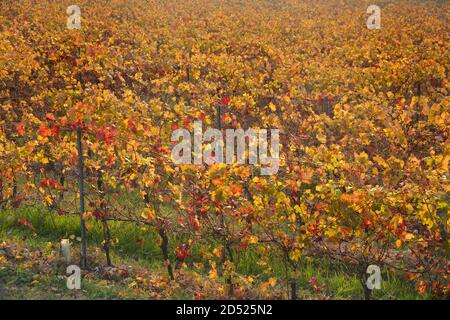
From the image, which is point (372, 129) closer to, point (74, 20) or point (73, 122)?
point (73, 122)

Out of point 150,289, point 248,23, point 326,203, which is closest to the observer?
point 326,203

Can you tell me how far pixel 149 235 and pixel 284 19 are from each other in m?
17.0

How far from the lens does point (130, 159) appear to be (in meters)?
5.35

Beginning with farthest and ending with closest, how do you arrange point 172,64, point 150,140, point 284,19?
point 284,19
point 172,64
point 150,140

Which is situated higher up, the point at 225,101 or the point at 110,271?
the point at 225,101

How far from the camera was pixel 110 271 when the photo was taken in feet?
18.8

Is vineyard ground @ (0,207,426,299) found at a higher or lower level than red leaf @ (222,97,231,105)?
lower

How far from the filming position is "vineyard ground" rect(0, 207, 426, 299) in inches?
204

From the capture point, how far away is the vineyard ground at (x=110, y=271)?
519 cm

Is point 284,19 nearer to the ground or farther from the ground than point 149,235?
farther from the ground

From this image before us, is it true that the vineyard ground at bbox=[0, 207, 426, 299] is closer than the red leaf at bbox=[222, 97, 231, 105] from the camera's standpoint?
Yes

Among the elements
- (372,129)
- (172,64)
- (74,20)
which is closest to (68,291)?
(372,129)

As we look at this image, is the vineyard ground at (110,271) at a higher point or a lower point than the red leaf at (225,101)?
lower

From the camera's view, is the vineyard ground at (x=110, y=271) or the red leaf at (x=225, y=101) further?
the red leaf at (x=225, y=101)
